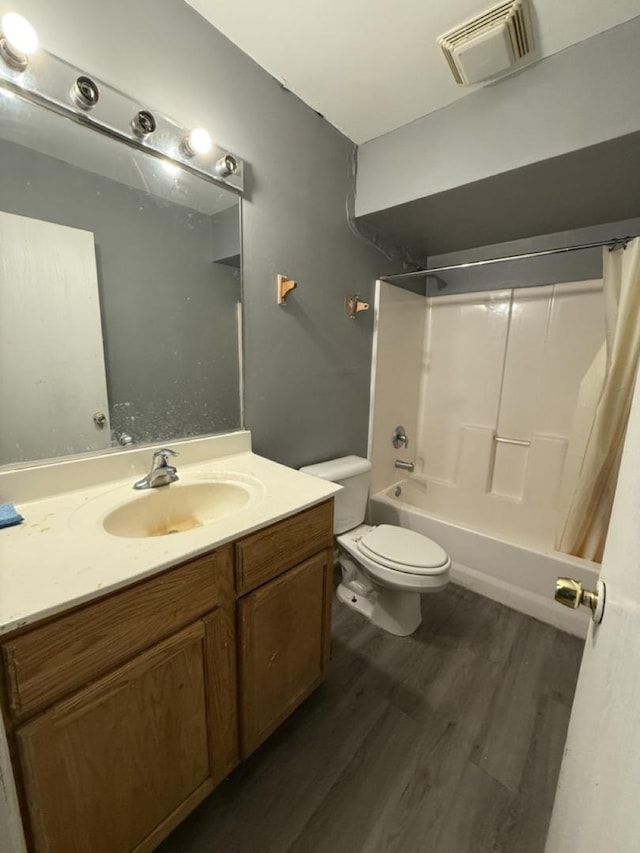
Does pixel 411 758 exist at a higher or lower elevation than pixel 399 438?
lower

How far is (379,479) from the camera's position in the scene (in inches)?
89.5

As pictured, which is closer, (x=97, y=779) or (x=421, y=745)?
(x=97, y=779)

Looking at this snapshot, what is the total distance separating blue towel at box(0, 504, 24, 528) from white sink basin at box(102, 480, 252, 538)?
20cm

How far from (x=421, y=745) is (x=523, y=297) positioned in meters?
2.29

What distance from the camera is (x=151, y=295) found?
1.15 m

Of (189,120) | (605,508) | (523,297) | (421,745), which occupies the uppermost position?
(189,120)

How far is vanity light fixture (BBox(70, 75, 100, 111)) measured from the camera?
2.98 ft

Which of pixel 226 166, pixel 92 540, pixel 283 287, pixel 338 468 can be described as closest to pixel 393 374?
pixel 338 468

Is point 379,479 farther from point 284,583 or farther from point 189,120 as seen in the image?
point 189,120

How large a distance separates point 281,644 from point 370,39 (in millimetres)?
2001

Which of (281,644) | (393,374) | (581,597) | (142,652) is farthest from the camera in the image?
(393,374)

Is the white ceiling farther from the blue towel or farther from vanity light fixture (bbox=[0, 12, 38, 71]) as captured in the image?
the blue towel

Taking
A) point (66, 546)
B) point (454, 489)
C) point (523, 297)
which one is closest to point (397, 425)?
point (454, 489)

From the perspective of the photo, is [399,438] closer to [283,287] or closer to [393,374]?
[393,374]
